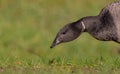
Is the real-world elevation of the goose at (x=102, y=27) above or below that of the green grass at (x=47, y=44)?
above

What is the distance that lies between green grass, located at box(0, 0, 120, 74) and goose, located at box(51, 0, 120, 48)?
43 cm

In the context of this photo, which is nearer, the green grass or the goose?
the goose

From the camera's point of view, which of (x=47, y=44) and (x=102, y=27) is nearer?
(x=102, y=27)

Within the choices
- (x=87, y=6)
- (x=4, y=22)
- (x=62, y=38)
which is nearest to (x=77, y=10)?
(x=87, y=6)

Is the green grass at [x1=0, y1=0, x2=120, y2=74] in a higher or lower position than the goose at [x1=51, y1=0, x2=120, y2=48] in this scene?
lower

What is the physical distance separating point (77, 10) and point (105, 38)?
5.90m

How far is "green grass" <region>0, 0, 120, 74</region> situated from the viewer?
1156 cm

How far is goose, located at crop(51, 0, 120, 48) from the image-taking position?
1145 centimetres

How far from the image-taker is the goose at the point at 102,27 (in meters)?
11.5

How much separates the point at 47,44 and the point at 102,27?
13.3 feet

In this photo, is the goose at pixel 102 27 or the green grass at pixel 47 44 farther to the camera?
the green grass at pixel 47 44

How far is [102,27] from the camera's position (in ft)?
38.3

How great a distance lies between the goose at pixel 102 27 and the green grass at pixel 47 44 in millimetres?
432

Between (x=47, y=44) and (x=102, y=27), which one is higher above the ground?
(x=102, y=27)
